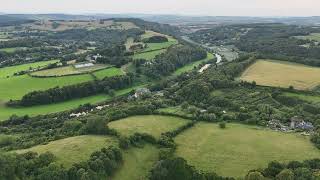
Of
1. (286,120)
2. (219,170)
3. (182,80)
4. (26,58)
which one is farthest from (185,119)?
(26,58)

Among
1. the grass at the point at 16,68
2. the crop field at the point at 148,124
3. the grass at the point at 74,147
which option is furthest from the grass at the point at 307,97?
the grass at the point at 16,68

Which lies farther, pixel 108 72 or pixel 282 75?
pixel 108 72

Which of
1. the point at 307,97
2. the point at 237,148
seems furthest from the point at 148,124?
the point at 307,97

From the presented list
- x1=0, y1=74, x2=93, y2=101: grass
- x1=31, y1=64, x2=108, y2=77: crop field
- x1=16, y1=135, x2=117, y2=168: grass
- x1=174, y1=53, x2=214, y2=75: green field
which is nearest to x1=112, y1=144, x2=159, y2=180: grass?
x1=16, y1=135, x2=117, y2=168: grass

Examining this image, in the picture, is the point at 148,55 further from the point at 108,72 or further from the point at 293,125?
the point at 293,125

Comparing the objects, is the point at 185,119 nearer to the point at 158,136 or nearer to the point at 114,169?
the point at 158,136

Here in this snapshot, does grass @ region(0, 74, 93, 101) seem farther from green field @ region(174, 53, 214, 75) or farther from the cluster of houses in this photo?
the cluster of houses
